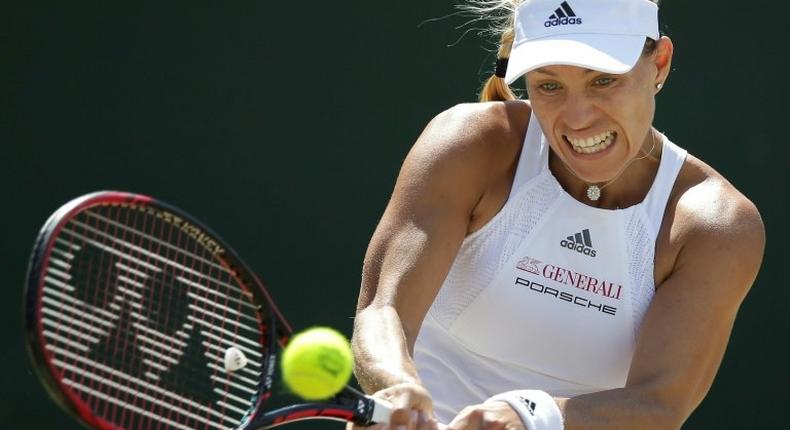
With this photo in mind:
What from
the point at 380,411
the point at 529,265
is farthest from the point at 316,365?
the point at 529,265

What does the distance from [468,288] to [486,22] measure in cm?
177

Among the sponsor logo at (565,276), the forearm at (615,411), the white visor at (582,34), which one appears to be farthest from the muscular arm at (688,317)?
the white visor at (582,34)

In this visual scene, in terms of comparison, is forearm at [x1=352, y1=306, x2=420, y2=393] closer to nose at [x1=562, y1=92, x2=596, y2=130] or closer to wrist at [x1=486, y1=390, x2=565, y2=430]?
wrist at [x1=486, y1=390, x2=565, y2=430]

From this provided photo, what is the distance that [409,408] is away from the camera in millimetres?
2076

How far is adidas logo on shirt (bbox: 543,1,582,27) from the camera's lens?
2406 mm

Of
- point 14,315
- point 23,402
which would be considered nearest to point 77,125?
point 14,315

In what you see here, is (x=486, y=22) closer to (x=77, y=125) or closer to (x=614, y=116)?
(x=77, y=125)

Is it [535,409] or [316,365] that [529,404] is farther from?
[316,365]

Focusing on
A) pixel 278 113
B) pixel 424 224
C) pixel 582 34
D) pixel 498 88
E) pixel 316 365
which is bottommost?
pixel 316 365

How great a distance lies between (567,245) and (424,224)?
30cm

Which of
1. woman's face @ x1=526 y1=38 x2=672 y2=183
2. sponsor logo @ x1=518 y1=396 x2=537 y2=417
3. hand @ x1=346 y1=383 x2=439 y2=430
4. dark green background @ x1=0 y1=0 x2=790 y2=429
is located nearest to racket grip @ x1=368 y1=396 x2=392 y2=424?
hand @ x1=346 y1=383 x2=439 y2=430

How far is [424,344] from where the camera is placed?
265 centimetres

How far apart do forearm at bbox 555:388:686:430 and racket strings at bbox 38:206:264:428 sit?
1.80 feet

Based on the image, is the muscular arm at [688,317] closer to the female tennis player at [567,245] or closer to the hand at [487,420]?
the female tennis player at [567,245]
